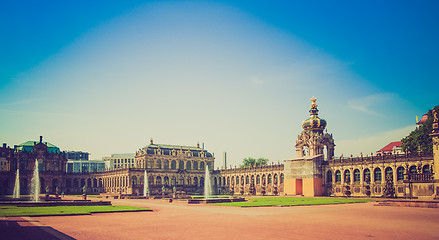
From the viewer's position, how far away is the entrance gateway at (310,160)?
74.4 metres

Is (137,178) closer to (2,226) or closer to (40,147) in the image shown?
(40,147)

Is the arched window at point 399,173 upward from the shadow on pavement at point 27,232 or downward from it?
upward

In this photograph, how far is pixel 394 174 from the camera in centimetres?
6631

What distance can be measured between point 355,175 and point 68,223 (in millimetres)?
60011

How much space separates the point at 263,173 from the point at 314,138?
20.1 m

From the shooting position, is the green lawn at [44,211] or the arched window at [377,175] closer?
the green lawn at [44,211]

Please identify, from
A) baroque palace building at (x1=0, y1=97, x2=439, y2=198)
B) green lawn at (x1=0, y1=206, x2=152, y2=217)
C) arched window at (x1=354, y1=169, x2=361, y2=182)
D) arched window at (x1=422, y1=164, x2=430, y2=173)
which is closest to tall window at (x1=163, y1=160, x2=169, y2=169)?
baroque palace building at (x1=0, y1=97, x2=439, y2=198)

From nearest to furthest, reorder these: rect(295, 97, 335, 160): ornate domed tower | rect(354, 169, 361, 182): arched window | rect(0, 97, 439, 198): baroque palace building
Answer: rect(0, 97, 439, 198): baroque palace building
rect(354, 169, 361, 182): arched window
rect(295, 97, 335, 160): ornate domed tower

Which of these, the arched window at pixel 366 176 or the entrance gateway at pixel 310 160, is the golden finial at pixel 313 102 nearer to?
Result: the entrance gateway at pixel 310 160

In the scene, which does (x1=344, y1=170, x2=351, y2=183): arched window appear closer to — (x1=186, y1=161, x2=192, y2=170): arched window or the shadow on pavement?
(x1=186, y1=161, x2=192, y2=170): arched window

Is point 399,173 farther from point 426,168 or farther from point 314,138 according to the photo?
point 314,138

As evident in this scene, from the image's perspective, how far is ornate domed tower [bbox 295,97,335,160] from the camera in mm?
82250

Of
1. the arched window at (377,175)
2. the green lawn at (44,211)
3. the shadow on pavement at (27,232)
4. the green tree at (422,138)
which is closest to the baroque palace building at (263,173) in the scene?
the arched window at (377,175)

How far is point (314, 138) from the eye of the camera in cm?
8206
